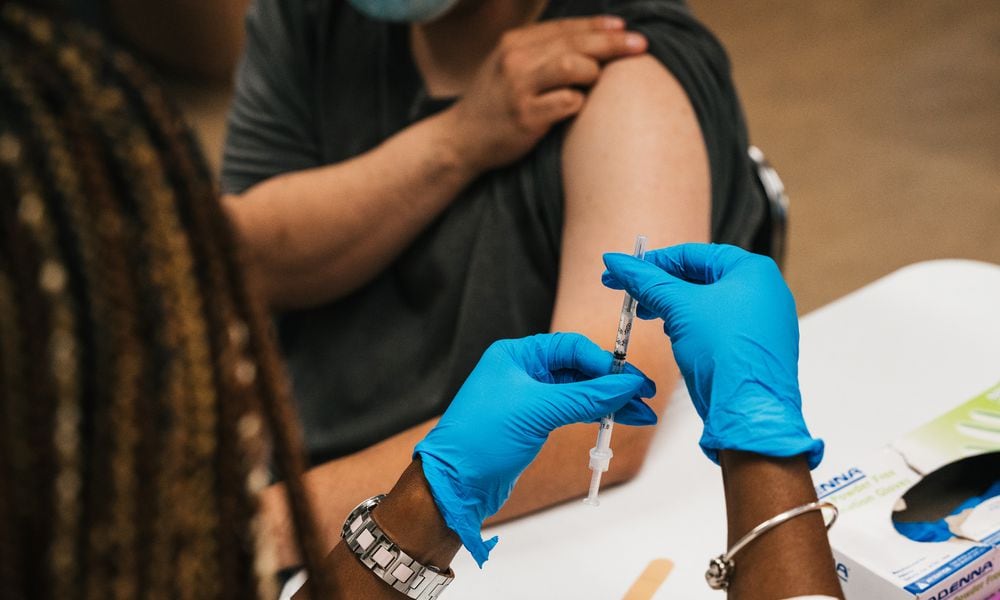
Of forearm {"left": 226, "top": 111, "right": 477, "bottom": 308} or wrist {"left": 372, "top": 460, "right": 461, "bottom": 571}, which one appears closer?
wrist {"left": 372, "top": 460, "right": 461, "bottom": 571}

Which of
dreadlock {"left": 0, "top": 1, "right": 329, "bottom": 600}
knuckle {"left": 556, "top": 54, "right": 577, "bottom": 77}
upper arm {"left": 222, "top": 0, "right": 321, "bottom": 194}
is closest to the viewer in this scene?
dreadlock {"left": 0, "top": 1, "right": 329, "bottom": 600}

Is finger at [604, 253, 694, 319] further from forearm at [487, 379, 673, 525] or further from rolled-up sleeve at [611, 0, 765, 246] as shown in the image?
rolled-up sleeve at [611, 0, 765, 246]

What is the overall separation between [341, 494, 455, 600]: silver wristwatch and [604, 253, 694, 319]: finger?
0.27m

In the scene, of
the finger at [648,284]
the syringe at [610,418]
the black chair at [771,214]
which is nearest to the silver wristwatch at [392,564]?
the syringe at [610,418]

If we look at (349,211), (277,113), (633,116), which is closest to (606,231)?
(633,116)

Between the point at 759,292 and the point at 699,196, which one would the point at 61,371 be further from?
the point at 699,196

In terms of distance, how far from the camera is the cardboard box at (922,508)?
30.2 inches

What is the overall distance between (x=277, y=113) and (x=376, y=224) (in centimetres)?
27

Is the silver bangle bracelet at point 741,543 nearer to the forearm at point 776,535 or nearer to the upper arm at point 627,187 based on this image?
the forearm at point 776,535

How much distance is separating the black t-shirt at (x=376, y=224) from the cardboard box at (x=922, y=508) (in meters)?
0.38

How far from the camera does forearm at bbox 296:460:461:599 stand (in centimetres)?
77

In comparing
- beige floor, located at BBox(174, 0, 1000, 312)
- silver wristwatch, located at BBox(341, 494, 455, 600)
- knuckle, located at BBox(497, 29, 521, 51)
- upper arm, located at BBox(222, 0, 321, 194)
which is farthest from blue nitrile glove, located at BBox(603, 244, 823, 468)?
beige floor, located at BBox(174, 0, 1000, 312)

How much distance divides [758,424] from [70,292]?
0.47 m

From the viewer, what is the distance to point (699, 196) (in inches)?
42.4
